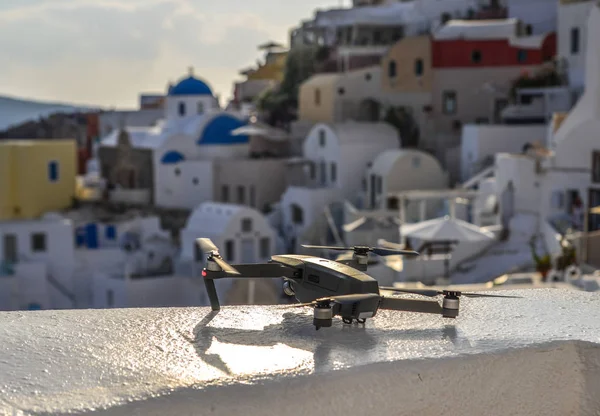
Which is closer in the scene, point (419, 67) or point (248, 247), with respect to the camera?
point (248, 247)

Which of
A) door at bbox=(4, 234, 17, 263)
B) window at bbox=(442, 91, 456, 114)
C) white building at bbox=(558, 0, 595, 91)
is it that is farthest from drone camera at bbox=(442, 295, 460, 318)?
window at bbox=(442, 91, 456, 114)

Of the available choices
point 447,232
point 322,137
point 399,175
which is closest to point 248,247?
point 399,175

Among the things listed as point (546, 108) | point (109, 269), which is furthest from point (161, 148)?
point (546, 108)

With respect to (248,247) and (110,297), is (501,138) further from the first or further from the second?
(110,297)

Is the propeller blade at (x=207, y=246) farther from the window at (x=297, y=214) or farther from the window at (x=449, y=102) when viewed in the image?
the window at (x=449, y=102)

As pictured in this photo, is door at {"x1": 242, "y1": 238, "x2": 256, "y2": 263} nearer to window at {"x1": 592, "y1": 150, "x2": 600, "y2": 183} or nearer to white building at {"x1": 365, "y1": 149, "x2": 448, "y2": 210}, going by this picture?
white building at {"x1": 365, "y1": 149, "x2": 448, "y2": 210}

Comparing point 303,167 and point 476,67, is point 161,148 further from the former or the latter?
point 476,67
